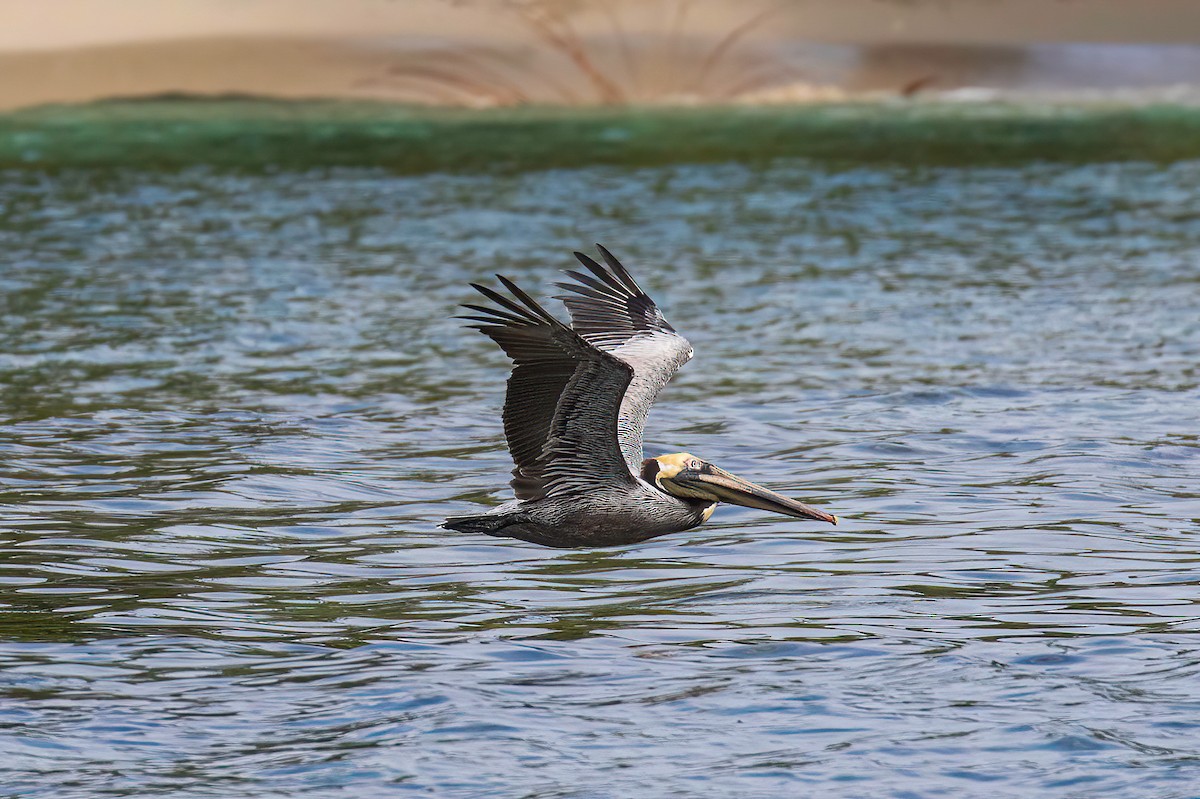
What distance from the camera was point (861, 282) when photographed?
19531 millimetres

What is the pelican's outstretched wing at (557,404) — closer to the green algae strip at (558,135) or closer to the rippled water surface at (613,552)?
the rippled water surface at (613,552)

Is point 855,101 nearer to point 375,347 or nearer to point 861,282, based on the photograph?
point 861,282

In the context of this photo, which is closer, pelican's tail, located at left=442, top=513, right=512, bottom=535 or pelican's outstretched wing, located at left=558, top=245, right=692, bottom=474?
pelican's tail, located at left=442, top=513, right=512, bottom=535

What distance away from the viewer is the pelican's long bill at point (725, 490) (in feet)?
30.5

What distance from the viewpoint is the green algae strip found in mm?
31703

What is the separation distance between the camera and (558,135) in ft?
118

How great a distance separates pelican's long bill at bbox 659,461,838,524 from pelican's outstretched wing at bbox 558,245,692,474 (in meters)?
0.42

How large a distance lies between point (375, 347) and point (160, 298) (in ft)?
11.5

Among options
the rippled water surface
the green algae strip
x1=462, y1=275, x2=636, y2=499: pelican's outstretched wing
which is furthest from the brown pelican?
the green algae strip

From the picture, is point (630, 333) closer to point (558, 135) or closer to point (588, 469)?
point (588, 469)

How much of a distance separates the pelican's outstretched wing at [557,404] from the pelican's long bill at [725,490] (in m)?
0.25

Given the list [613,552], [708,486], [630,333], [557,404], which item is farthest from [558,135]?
[557,404]

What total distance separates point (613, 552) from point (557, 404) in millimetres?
1391

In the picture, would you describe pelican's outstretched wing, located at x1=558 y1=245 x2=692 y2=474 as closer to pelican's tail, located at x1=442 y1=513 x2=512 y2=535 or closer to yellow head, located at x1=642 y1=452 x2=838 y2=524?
yellow head, located at x1=642 y1=452 x2=838 y2=524
